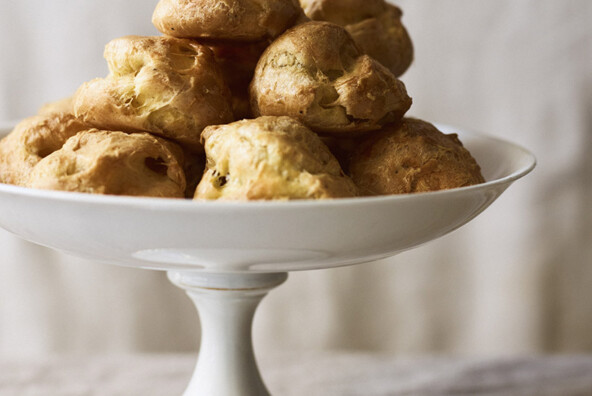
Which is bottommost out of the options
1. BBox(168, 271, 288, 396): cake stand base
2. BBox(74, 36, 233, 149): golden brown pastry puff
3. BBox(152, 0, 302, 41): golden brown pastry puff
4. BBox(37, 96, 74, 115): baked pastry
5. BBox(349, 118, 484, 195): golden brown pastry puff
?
BBox(168, 271, 288, 396): cake stand base

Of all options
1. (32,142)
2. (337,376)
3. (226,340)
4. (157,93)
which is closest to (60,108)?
(32,142)

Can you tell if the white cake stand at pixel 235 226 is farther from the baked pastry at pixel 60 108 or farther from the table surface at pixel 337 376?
the table surface at pixel 337 376

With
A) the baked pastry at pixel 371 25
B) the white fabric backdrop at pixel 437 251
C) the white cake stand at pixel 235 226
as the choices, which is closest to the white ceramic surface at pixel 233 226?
the white cake stand at pixel 235 226

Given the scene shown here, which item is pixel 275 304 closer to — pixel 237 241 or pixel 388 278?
pixel 388 278

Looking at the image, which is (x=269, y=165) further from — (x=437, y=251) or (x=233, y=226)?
(x=437, y=251)

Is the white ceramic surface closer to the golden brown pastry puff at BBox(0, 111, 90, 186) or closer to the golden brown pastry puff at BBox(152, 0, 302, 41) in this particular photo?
the golden brown pastry puff at BBox(0, 111, 90, 186)

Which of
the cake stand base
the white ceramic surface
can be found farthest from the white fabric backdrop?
the white ceramic surface
